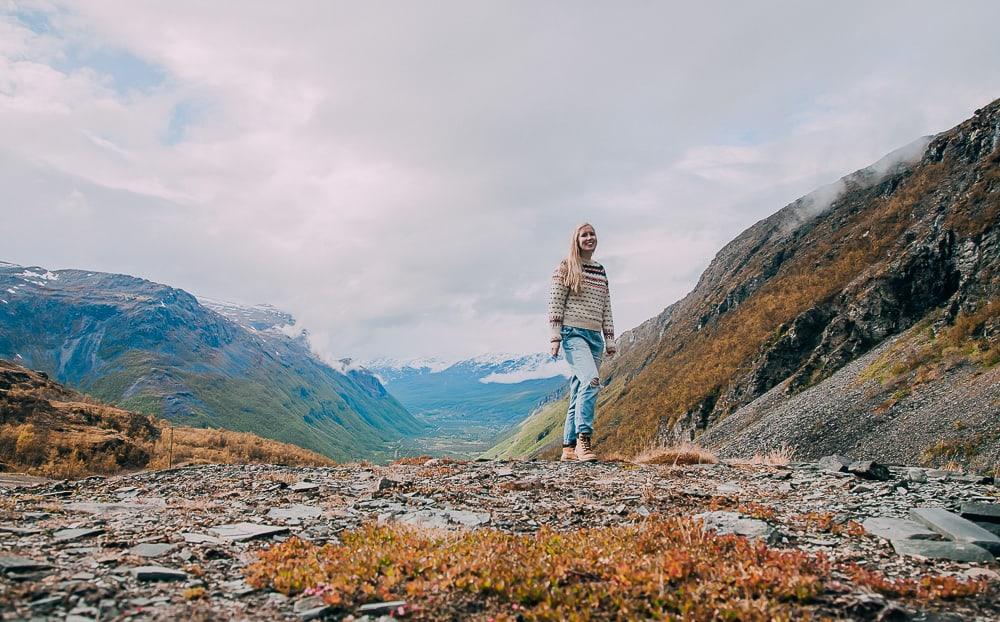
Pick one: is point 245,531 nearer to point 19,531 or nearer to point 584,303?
point 19,531

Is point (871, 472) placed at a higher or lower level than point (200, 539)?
higher

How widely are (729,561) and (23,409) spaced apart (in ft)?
101

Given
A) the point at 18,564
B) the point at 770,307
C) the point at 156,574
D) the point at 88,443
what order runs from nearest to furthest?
1. the point at 18,564
2. the point at 156,574
3. the point at 88,443
4. the point at 770,307

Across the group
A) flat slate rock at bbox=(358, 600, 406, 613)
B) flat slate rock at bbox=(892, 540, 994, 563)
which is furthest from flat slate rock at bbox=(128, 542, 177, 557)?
flat slate rock at bbox=(892, 540, 994, 563)

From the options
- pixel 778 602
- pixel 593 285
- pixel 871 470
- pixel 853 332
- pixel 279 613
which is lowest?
pixel 279 613

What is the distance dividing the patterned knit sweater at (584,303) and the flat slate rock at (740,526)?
23.7ft

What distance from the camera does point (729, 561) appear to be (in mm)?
5223

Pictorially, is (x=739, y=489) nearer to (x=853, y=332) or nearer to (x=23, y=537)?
(x=23, y=537)

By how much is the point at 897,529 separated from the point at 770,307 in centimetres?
9721

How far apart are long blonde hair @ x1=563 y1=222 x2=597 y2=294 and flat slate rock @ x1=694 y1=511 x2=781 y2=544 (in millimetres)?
7651

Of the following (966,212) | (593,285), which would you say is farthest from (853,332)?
(593,285)

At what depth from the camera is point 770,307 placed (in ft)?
307

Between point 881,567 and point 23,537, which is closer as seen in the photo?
point 881,567

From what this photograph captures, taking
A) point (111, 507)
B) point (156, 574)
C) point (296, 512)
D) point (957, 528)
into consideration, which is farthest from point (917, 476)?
point (111, 507)
